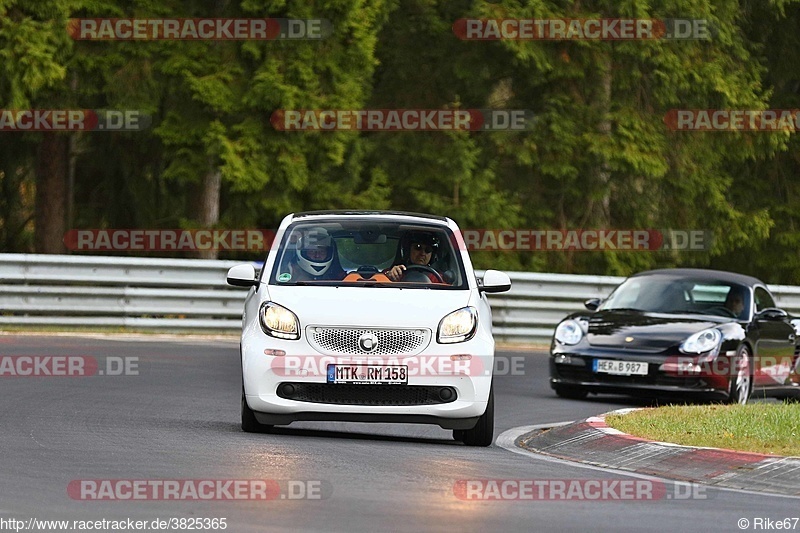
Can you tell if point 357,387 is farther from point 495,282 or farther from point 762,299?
point 762,299

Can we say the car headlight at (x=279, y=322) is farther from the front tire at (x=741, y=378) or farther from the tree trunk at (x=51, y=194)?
the tree trunk at (x=51, y=194)

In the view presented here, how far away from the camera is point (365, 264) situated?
13.2 meters

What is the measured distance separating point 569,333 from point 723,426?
14.9 ft

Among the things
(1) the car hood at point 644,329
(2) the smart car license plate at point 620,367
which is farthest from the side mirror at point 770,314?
(2) the smart car license plate at point 620,367

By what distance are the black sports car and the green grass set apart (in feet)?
5.44

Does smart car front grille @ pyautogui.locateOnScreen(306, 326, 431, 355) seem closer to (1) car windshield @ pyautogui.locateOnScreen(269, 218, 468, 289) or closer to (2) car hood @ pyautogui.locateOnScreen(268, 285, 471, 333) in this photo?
(2) car hood @ pyautogui.locateOnScreen(268, 285, 471, 333)

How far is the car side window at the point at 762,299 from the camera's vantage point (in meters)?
18.6

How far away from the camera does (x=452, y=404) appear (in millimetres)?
11984

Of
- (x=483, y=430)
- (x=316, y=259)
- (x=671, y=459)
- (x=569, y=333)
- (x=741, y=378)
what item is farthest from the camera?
(x=569, y=333)

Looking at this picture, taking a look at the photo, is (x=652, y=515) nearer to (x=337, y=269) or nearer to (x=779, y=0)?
(x=337, y=269)

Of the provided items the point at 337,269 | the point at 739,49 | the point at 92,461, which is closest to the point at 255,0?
the point at 739,49

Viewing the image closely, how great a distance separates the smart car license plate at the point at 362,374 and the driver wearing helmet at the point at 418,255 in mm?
1087

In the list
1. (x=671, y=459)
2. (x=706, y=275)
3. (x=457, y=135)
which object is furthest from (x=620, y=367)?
(x=457, y=135)

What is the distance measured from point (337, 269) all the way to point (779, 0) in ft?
81.1
